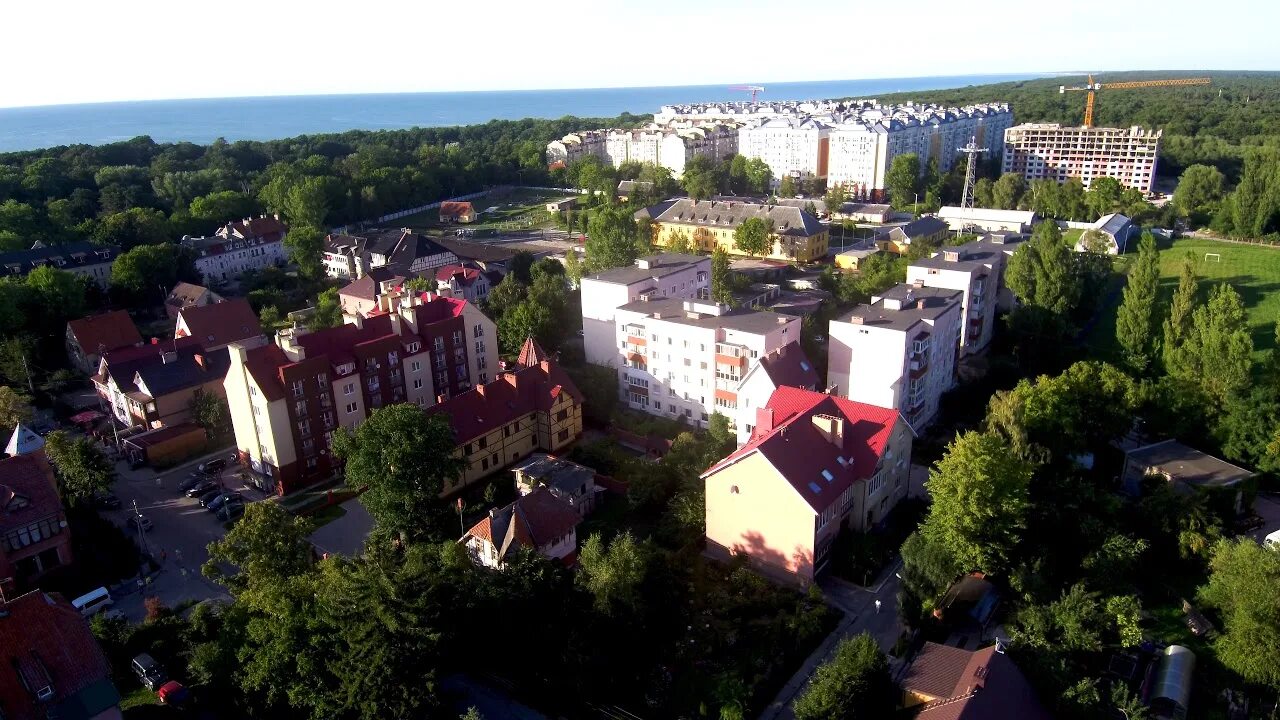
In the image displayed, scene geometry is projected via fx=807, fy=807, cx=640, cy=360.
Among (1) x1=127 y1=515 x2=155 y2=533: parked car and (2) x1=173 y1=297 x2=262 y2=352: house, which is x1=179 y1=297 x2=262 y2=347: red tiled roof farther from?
(1) x1=127 y1=515 x2=155 y2=533: parked car

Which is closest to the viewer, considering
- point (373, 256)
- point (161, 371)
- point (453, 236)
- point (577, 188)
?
point (161, 371)

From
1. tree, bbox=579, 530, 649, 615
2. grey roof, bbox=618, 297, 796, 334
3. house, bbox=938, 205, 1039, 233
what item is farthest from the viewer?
house, bbox=938, 205, 1039, 233

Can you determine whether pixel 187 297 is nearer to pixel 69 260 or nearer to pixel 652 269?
pixel 69 260

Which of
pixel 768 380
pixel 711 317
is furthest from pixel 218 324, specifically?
pixel 768 380

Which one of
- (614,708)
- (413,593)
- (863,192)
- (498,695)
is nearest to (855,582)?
(614,708)

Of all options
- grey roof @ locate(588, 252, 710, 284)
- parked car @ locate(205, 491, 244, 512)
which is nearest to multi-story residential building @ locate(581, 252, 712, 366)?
grey roof @ locate(588, 252, 710, 284)

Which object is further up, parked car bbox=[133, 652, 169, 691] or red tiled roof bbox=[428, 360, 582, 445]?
red tiled roof bbox=[428, 360, 582, 445]

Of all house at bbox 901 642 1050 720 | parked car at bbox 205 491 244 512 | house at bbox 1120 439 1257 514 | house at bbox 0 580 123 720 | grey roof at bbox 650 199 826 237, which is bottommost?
parked car at bbox 205 491 244 512

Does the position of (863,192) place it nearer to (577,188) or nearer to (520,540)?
(577,188)
